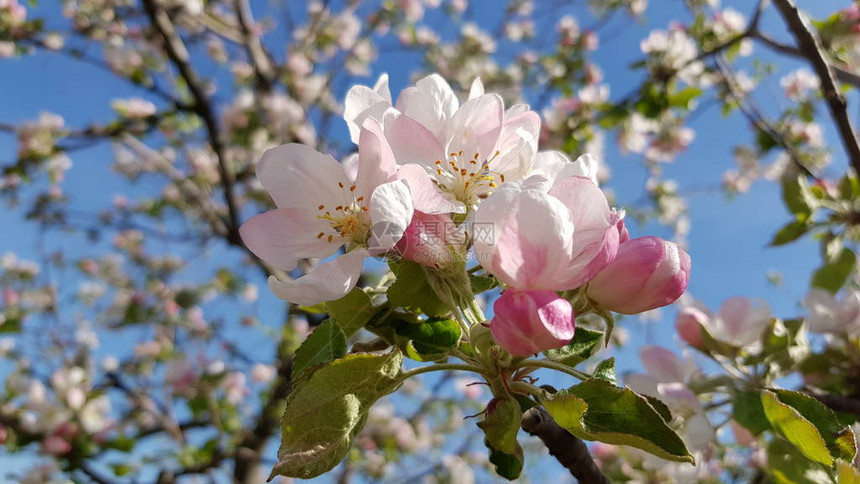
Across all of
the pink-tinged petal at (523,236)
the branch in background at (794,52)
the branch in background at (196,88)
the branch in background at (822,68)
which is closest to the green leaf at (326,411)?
the pink-tinged petal at (523,236)

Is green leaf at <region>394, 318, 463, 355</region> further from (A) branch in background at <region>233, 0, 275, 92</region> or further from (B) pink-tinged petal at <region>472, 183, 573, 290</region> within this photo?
(A) branch in background at <region>233, 0, 275, 92</region>

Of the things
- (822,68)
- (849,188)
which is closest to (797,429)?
(822,68)

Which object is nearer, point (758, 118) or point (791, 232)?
point (791, 232)

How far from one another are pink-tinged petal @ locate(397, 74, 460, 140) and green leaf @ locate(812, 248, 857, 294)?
54.0 inches

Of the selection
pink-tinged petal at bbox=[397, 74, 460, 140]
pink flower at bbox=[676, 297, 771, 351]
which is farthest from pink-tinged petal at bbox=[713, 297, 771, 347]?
pink-tinged petal at bbox=[397, 74, 460, 140]

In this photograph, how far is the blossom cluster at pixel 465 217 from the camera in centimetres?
56

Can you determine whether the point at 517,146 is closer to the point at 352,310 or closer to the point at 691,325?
the point at 352,310

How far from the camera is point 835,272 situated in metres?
1.58

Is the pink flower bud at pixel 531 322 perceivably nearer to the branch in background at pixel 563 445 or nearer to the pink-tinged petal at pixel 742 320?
the branch in background at pixel 563 445

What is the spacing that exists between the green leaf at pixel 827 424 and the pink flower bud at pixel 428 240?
0.42 m

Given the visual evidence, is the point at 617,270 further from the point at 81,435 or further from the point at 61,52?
the point at 61,52

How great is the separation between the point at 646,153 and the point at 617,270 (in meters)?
3.90

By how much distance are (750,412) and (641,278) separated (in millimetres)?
532

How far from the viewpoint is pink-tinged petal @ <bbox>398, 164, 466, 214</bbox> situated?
609mm
